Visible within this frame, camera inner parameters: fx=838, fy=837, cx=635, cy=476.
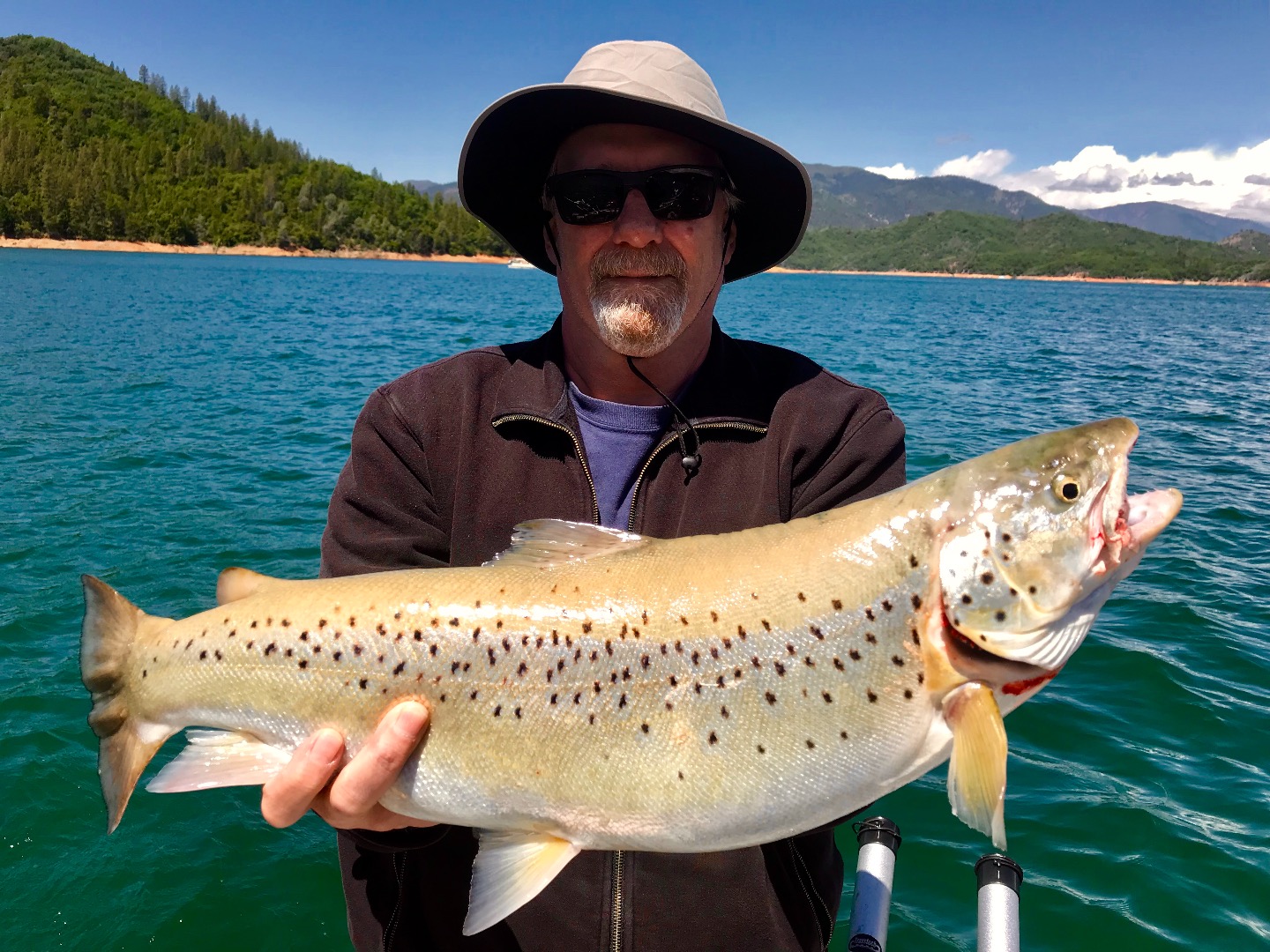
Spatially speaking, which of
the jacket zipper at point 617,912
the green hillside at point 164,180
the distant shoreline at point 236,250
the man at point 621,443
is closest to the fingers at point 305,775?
the man at point 621,443

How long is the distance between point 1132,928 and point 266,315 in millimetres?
41893

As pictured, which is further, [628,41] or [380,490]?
[628,41]

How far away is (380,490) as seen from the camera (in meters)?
2.98

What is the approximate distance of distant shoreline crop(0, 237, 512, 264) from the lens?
115 m

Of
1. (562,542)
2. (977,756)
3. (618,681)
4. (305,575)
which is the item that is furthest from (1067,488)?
(305,575)

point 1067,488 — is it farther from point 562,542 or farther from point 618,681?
point 562,542

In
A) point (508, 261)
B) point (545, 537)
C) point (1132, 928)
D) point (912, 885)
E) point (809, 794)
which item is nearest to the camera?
point (809, 794)

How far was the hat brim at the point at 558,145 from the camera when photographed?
Result: 310 cm

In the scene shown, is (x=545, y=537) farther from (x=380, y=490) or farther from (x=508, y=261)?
(x=508, y=261)

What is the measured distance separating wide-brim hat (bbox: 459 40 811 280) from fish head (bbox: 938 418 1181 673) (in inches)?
59.5

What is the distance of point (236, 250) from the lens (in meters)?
137

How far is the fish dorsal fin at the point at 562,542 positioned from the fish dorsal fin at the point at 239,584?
2.74 ft

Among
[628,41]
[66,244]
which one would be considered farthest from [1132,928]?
[66,244]

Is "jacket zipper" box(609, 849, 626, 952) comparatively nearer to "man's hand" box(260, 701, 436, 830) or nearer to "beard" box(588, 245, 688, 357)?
"man's hand" box(260, 701, 436, 830)
